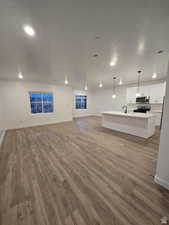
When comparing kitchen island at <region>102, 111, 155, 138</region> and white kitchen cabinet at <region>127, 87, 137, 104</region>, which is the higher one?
white kitchen cabinet at <region>127, 87, 137, 104</region>

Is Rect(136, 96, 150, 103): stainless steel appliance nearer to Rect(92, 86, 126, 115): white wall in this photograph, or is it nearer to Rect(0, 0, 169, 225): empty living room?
Rect(92, 86, 126, 115): white wall

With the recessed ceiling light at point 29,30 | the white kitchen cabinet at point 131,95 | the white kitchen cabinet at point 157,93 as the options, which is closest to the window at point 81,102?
the white kitchen cabinet at point 131,95

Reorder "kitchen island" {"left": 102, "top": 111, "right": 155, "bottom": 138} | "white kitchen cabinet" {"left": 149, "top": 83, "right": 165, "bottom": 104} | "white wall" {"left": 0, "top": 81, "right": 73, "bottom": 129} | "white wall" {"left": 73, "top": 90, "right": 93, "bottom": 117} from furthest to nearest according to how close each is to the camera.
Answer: "white wall" {"left": 73, "top": 90, "right": 93, "bottom": 117} → "white kitchen cabinet" {"left": 149, "top": 83, "right": 165, "bottom": 104} → "white wall" {"left": 0, "top": 81, "right": 73, "bottom": 129} → "kitchen island" {"left": 102, "top": 111, "right": 155, "bottom": 138}

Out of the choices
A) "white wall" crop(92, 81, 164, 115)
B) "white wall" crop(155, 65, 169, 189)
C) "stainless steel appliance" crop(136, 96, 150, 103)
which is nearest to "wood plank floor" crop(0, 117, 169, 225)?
"white wall" crop(155, 65, 169, 189)

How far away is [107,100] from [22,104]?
6331 millimetres

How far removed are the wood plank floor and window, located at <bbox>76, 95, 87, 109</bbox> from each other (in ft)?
21.0

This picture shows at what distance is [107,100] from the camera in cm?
832

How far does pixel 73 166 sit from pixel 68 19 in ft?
9.07

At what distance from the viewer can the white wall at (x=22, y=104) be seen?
16.6 ft

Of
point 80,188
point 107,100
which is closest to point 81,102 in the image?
point 107,100

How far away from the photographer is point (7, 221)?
1.18 m

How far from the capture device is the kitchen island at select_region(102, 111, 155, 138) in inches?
148

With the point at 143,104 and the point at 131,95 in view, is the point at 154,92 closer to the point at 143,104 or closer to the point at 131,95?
the point at 143,104

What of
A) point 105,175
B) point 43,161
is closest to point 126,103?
point 105,175
